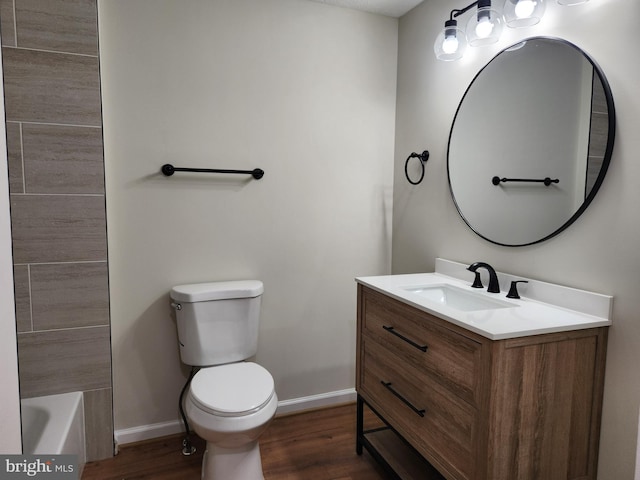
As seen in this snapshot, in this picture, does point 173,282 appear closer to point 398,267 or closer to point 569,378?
point 398,267

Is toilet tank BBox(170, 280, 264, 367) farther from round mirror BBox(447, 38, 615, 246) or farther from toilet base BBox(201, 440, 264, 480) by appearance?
round mirror BBox(447, 38, 615, 246)

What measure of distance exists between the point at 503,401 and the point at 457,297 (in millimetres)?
682

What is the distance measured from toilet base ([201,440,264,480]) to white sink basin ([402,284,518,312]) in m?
0.97

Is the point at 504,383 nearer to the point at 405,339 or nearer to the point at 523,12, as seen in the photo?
the point at 405,339

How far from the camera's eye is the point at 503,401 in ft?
4.05

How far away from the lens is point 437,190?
2211 mm

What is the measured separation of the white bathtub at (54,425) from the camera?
1.58 metres

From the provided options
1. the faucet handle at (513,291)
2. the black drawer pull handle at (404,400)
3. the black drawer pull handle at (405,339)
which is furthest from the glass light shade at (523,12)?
the black drawer pull handle at (404,400)

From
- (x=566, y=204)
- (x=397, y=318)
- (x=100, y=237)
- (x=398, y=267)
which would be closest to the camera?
(x=566, y=204)

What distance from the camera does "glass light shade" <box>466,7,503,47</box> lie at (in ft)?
5.47

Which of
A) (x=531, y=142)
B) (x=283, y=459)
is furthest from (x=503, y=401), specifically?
(x=283, y=459)

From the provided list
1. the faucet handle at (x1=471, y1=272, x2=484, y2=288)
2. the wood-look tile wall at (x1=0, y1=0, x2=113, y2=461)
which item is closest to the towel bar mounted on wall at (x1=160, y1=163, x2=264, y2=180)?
the wood-look tile wall at (x1=0, y1=0, x2=113, y2=461)

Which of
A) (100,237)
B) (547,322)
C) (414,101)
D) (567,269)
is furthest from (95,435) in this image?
(414,101)

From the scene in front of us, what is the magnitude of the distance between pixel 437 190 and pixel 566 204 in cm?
76
